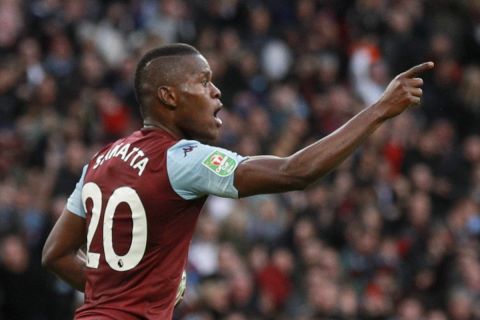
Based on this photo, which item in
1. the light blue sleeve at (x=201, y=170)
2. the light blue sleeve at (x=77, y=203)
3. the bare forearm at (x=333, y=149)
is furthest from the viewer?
the light blue sleeve at (x=77, y=203)

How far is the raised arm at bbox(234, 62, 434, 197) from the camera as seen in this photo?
17.1 ft

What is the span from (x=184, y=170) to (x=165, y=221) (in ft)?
0.88

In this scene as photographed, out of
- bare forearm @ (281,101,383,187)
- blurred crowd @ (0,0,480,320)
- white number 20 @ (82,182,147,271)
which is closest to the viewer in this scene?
bare forearm @ (281,101,383,187)

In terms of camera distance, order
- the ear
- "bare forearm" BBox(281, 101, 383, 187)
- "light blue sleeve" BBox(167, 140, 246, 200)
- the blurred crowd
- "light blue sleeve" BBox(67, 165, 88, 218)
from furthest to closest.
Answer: the blurred crowd < "light blue sleeve" BBox(67, 165, 88, 218) < the ear < "light blue sleeve" BBox(167, 140, 246, 200) < "bare forearm" BBox(281, 101, 383, 187)

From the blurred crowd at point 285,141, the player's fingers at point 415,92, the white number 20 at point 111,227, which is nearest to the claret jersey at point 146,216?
the white number 20 at point 111,227

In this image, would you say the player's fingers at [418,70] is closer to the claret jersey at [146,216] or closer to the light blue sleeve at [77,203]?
the claret jersey at [146,216]

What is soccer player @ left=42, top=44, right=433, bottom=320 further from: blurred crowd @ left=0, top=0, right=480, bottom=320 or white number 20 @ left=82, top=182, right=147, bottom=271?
blurred crowd @ left=0, top=0, right=480, bottom=320

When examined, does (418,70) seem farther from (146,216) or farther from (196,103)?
(146,216)

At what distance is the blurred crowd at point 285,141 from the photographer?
42.5ft

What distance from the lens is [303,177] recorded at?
17.2 ft

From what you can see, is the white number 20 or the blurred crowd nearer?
the white number 20

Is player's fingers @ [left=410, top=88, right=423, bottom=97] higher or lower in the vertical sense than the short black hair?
lower

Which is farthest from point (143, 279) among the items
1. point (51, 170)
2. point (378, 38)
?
point (378, 38)

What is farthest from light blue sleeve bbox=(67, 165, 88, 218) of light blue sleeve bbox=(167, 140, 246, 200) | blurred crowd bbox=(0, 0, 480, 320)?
blurred crowd bbox=(0, 0, 480, 320)
